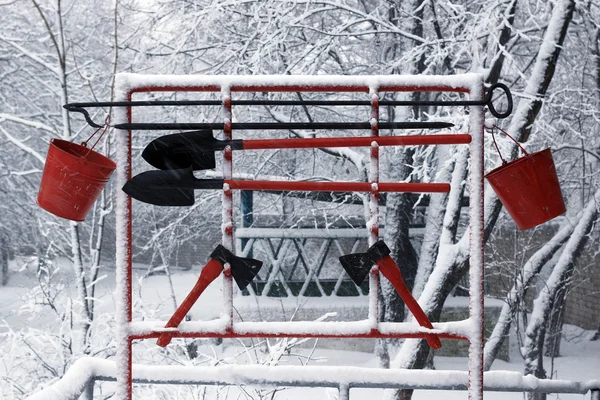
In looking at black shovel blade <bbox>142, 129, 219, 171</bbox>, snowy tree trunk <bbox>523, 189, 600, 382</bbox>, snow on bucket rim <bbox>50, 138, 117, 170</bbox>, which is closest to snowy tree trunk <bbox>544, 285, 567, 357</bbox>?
snowy tree trunk <bbox>523, 189, 600, 382</bbox>

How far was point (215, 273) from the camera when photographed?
218 cm

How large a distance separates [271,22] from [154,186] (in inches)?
205

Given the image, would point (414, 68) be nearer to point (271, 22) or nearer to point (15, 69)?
point (271, 22)

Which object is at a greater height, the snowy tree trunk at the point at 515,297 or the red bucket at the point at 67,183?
the red bucket at the point at 67,183

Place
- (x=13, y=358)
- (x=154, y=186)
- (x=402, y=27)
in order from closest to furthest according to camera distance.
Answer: (x=154, y=186) < (x=13, y=358) < (x=402, y=27)

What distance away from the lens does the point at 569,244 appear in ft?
23.6

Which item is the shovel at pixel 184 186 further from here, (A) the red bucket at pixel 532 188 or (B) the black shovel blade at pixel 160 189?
(A) the red bucket at pixel 532 188

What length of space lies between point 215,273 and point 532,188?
1127 millimetres

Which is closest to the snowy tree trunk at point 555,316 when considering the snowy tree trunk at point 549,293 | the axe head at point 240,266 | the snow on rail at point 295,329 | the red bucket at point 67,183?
the snowy tree trunk at point 549,293

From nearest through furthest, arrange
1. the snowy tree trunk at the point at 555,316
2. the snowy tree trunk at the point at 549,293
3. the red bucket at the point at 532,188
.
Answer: the red bucket at the point at 532,188
the snowy tree trunk at the point at 549,293
the snowy tree trunk at the point at 555,316

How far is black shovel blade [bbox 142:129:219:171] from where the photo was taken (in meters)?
2.21

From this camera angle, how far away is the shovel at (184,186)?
2.14 meters

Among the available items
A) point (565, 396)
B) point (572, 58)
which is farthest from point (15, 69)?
point (565, 396)

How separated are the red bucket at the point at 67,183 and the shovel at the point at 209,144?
0.20 m
